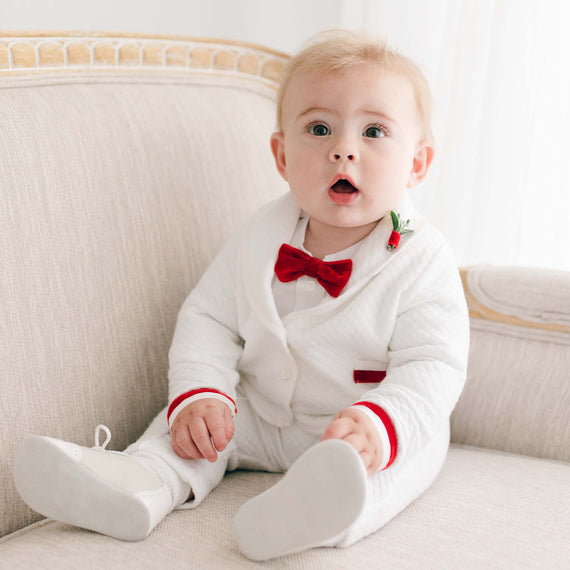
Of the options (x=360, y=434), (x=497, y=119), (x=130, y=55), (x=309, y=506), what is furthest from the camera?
(x=497, y=119)

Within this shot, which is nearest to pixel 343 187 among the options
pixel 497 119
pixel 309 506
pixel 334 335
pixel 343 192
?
pixel 343 192

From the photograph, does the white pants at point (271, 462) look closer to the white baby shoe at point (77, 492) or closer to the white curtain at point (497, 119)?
the white baby shoe at point (77, 492)

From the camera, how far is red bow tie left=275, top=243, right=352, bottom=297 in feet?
3.55

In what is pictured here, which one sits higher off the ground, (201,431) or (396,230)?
(396,230)

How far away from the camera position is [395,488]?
959 millimetres

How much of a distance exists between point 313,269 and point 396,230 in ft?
0.44

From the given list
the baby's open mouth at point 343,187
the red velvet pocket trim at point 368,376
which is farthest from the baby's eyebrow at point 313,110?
the red velvet pocket trim at point 368,376

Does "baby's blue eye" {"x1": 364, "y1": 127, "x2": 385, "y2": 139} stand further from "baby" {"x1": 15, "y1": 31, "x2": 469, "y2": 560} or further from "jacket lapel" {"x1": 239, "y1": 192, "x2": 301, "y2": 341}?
"jacket lapel" {"x1": 239, "y1": 192, "x2": 301, "y2": 341}

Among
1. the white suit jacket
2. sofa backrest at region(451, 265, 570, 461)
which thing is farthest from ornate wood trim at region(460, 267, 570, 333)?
the white suit jacket

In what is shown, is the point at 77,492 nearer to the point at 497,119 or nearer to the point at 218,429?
the point at 218,429

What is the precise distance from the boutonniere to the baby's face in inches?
0.8

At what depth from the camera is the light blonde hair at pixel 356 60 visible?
1.07 m

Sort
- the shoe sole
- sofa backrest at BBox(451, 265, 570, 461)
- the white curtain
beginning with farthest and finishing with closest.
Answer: the white curtain < sofa backrest at BBox(451, 265, 570, 461) < the shoe sole

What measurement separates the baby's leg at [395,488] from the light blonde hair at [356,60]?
0.49m
